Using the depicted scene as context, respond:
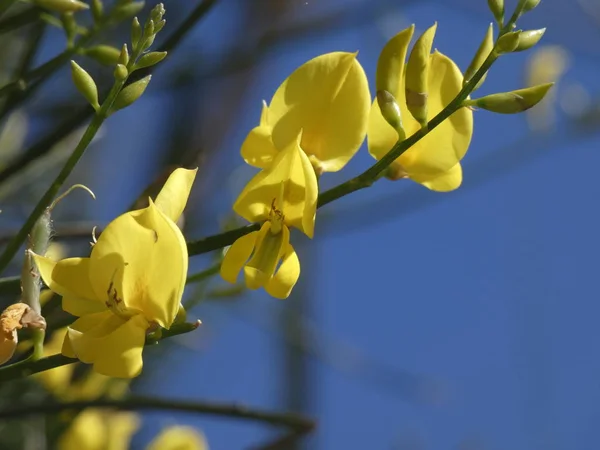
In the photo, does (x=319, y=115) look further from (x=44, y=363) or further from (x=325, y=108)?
(x=44, y=363)

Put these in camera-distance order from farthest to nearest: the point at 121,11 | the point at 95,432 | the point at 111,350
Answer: the point at 95,432, the point at 121,11, the point at 111,350

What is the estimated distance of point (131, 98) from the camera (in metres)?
0.28

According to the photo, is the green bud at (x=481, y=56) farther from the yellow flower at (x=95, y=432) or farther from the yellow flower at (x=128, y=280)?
the yellow flower at (x=95, y=432)

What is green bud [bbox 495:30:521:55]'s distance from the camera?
0.27 metres

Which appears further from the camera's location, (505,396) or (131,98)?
(505,396)

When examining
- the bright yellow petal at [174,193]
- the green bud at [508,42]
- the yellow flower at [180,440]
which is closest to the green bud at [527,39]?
the green bud at [508,42]

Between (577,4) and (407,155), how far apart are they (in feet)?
3.26

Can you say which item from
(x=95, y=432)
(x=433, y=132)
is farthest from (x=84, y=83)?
(x=95, y=432)

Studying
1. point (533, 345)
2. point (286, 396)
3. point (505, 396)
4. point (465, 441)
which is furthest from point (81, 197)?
point (505, 396)

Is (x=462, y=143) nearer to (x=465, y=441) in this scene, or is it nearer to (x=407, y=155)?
(x=407, y=155)

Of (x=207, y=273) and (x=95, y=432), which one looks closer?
(x=207, y=273)

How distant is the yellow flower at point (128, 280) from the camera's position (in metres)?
0.26

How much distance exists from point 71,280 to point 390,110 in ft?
0.38

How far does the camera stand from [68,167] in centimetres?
27
